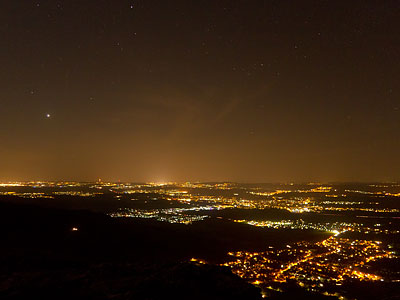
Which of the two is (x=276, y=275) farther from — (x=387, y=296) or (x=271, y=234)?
(x=271, y=234)

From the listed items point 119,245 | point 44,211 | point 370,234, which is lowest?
point 370,234

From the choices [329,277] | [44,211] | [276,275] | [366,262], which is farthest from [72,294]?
[44,211]

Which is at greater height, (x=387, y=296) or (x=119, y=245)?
(x=119, y=245)

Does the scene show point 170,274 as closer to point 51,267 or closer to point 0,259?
point 51,267

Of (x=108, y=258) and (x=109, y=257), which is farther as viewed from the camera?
(x=109, y=257)

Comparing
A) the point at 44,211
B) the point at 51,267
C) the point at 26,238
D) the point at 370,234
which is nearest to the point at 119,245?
the point at 26,238

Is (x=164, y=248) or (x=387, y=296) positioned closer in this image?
(x=387, y=296)

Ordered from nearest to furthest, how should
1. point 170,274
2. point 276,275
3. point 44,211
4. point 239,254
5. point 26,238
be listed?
1. point 170,274
2. point 276,275
3. point 26,238
4. point 239,254
5. point 44,211

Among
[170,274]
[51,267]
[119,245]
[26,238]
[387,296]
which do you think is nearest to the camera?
[170,274]

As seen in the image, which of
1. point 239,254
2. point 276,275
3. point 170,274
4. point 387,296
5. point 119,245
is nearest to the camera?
point 170,274

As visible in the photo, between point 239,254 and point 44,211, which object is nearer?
point 239,254
